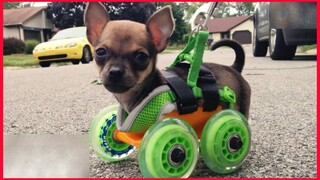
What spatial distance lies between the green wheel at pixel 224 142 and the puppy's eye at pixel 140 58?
0.42 meters

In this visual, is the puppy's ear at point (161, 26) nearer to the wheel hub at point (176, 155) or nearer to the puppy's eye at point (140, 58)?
the puppy's eye at point (140, 58)

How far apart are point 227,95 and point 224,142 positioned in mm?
258

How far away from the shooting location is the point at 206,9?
243cm

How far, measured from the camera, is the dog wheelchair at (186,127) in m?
1.67

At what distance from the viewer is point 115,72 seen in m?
1.61

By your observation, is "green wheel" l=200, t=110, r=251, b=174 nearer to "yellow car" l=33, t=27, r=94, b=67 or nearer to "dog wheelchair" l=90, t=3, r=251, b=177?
"dog wheelchair" l=90, t=3, r=251, b=177

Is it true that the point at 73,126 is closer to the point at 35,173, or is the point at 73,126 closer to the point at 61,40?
the point at 35,173

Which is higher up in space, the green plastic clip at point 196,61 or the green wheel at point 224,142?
the green plastic clip at point 196,61

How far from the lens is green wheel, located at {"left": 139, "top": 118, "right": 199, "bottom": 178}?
64.6 inches

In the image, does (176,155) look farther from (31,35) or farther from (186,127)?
(31,35)

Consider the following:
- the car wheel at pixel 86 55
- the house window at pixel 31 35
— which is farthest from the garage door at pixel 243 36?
the car wheel at pixel 86 55

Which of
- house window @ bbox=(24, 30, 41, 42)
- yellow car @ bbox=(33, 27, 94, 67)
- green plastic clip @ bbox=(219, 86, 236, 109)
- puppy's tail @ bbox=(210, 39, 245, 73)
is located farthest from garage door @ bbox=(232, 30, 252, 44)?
green plastic clip @ bbox=(219, 86, 236, 109)

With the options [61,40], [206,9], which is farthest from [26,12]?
[206,9]

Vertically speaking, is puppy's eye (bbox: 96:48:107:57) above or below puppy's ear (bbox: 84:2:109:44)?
below
